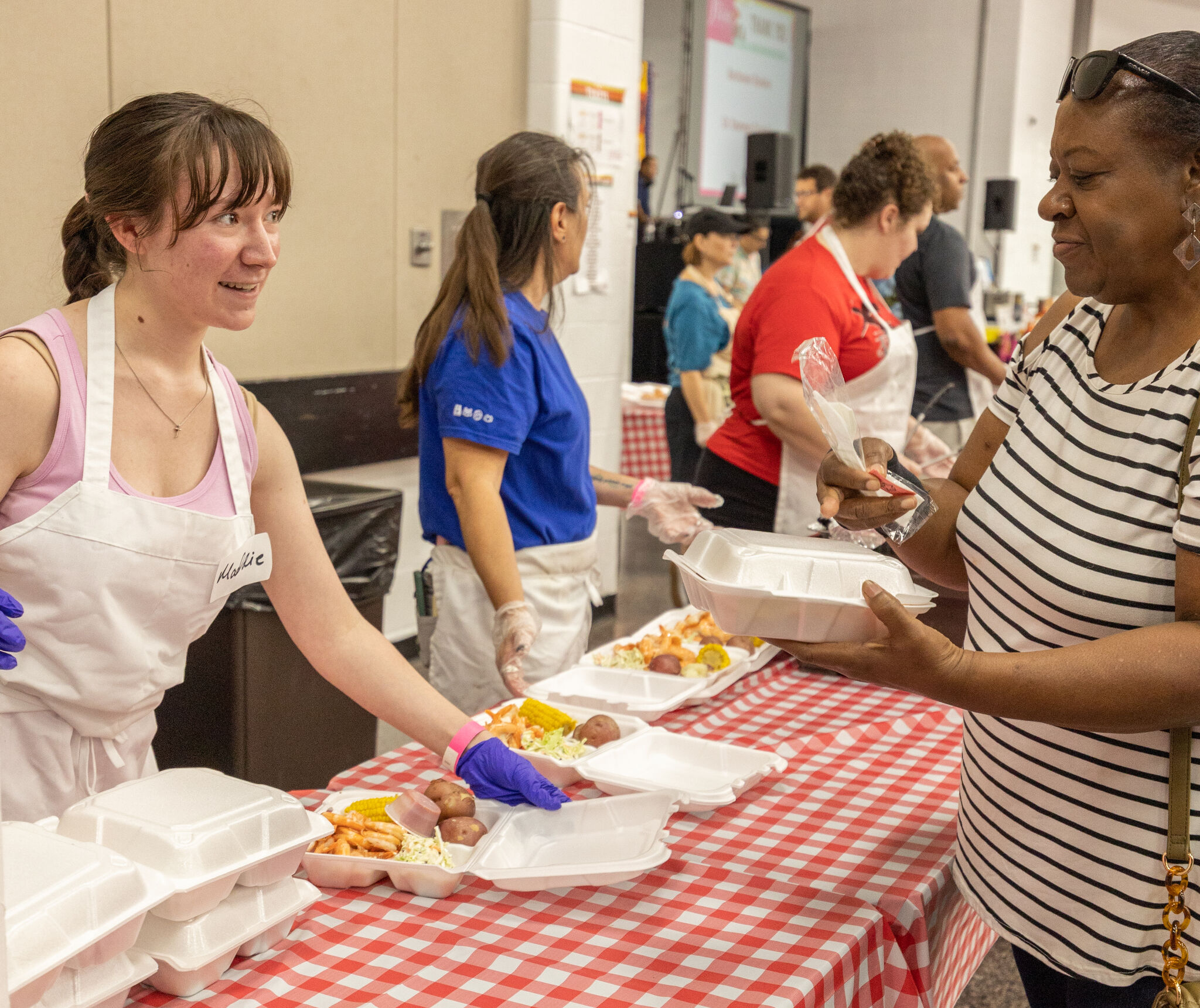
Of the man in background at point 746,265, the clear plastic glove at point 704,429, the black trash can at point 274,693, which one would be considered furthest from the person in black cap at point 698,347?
the black trash can at point 274,693

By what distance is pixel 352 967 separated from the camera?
1.23 m

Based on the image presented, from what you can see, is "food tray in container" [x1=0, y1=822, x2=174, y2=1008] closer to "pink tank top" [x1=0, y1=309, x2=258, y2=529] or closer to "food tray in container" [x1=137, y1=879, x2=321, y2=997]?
"food tray in container" [x1=137, y1=879, x2=321, y2=997]

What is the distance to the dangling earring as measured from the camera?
116cm

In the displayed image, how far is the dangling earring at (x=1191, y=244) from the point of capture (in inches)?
45.5

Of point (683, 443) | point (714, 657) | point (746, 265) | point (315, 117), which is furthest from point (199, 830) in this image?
point (746, 265)

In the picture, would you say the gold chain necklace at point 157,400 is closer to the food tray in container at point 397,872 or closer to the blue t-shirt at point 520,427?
the food tray in container at point 397,872

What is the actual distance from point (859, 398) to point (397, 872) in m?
2.01

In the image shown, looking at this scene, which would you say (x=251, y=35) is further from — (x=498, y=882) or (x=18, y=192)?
(x=498, y=882)

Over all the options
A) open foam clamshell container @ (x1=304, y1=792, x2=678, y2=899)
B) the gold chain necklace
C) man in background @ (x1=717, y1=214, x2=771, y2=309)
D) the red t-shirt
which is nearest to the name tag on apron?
the gold chain necklace

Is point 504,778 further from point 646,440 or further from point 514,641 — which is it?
point 646,440

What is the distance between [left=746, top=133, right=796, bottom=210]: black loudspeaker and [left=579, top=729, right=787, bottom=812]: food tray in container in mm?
6108

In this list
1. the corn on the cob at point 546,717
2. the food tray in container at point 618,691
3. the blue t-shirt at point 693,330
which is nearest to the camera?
the corn on the cob at point 546,717

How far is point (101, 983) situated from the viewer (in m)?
1.06

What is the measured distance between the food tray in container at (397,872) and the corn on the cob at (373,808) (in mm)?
81
